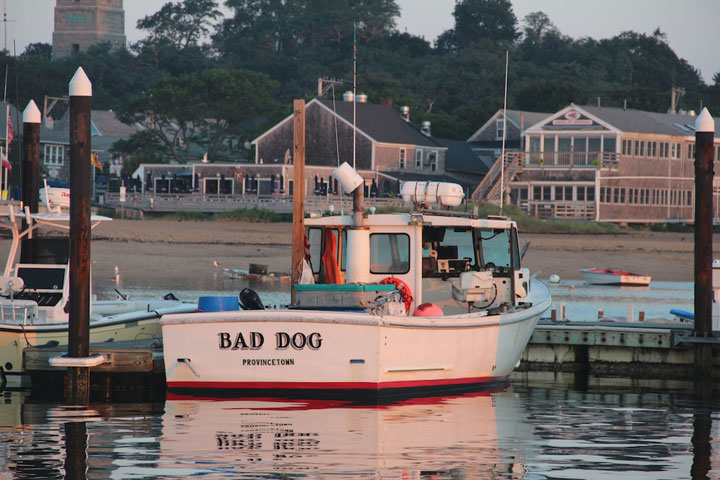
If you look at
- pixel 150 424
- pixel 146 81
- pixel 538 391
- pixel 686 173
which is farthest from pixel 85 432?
pixel 146 81

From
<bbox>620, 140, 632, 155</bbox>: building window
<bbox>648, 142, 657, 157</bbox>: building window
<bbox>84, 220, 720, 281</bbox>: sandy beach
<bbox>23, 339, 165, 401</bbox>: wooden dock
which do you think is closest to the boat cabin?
<bbox>23, 339, 165, 401</bbox>: wooden dock

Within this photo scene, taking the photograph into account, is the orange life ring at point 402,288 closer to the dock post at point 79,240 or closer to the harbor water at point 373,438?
the harbor water at point 373,438

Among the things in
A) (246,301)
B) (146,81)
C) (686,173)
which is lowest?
(246,301)

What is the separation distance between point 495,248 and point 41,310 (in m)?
7.11

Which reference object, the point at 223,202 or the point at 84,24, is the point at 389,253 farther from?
the point at 84,24

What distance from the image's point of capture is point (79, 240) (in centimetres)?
1579

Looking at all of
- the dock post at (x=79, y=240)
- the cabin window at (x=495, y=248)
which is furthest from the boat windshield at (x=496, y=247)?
the dock post at (x=79, y=240)

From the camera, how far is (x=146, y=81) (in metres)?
131

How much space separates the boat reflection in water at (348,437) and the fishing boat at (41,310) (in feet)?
8.69

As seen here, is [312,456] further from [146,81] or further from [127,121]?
[146,81]

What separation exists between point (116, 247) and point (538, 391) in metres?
29.7

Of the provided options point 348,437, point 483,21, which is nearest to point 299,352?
point 348,437

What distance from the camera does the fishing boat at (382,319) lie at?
15.6 m

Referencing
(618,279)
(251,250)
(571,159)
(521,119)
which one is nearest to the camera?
(618,279)
